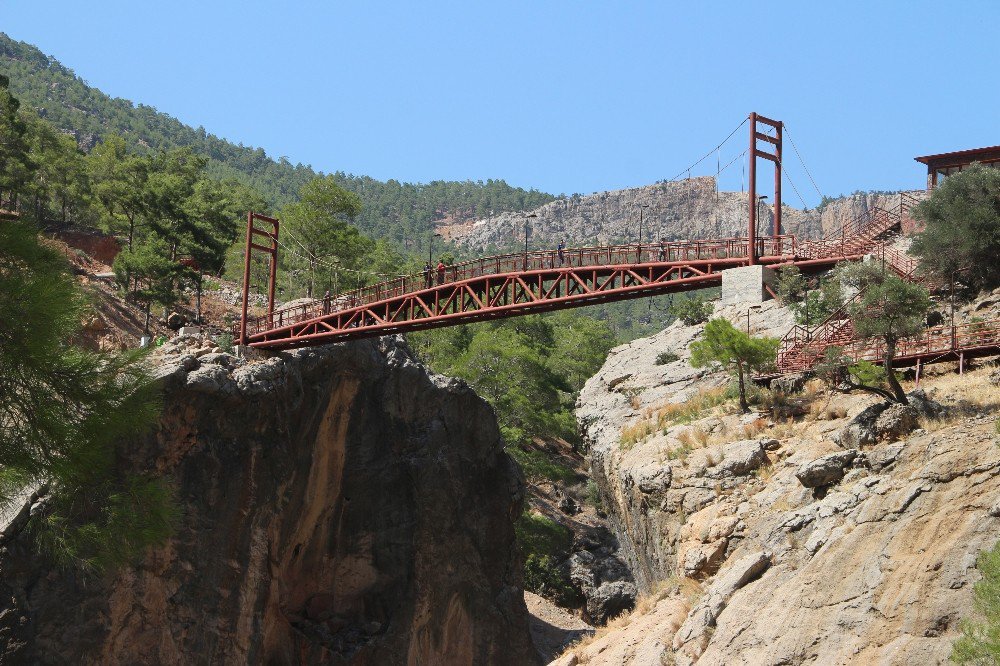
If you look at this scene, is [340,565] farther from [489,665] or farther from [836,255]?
[836,255]

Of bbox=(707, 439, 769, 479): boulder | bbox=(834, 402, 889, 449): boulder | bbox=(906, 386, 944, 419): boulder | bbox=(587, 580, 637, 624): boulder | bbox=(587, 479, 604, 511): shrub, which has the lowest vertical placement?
bbox=(587, 580, 637, 624): boulder

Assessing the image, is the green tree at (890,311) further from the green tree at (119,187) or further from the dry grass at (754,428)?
the green tree at (119,187)

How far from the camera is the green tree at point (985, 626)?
47.1 ft

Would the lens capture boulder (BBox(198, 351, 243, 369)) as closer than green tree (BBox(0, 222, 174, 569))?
No

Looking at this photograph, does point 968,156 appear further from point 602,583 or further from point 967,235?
point 602,583

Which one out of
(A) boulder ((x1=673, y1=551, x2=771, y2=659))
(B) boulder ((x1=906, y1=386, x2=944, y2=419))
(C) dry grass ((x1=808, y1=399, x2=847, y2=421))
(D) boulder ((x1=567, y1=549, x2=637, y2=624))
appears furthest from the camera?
(D) boulder ((x1=567, y1=549, x2=637, y2=624))

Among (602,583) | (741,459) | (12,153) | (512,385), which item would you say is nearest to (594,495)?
(512,385)

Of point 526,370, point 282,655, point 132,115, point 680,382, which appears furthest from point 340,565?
point 132,115

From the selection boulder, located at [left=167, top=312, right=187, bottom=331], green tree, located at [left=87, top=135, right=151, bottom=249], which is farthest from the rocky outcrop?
green tree, located at [left=87, top=135, right=151, bottom=249]

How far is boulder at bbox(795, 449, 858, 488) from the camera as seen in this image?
23250 mm

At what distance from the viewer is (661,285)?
30.6 meters

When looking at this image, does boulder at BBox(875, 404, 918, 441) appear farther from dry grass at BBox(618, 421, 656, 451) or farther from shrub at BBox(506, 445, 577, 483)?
shrub at BBox(506, 445, 577, 483)

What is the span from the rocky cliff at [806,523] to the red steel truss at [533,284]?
12.1 feet

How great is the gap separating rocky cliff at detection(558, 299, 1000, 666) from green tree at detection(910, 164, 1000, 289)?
1.82 m
